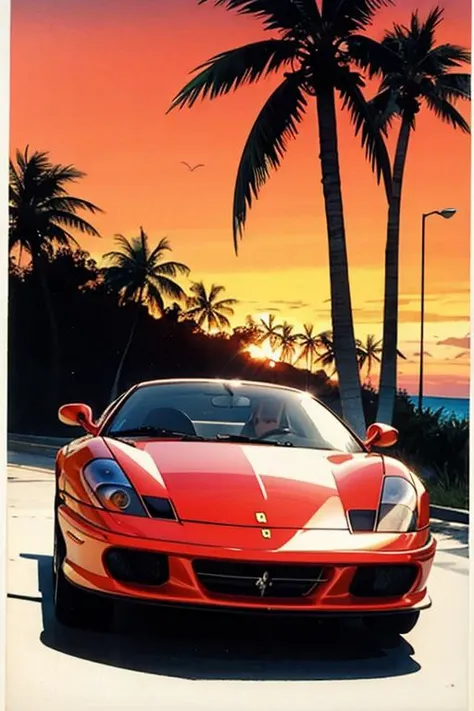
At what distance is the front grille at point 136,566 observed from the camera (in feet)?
11.0

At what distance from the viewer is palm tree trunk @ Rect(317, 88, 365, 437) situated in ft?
15.2

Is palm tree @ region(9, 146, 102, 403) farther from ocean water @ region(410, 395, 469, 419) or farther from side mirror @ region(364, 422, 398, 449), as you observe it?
ocean water @ region(410, 395, 469, 419)

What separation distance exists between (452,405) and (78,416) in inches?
70.7

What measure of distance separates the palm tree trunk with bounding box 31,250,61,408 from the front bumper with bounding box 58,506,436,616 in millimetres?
1175

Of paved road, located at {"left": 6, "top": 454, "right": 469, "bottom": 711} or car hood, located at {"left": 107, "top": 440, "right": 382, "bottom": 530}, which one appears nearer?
car hood, located at {"left": 107, "top": 440, "right": 382, "bottom": 530}

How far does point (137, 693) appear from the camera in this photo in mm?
3830

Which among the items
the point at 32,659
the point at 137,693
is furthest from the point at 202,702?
the point at 32,659

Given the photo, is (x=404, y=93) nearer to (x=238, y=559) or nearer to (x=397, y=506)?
(x=397, y=506)

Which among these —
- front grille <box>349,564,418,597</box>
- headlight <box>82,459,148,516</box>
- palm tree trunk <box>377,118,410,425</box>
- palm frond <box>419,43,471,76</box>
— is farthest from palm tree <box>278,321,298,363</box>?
palm frond <box>419,43,471,76</box>

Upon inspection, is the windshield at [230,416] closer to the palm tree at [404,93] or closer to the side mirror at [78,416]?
the side mirror at [78,416]

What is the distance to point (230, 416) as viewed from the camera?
424 centimetres

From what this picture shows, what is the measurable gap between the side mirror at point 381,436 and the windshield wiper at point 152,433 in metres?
0.72

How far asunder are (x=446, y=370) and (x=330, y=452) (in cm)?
93

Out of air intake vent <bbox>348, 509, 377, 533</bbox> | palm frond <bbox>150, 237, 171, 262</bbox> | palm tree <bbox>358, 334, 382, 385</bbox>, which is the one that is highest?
palm frond <bbox>150, 237, 171, 262</bbox>
